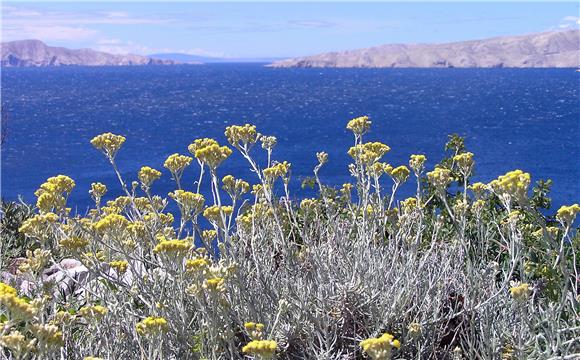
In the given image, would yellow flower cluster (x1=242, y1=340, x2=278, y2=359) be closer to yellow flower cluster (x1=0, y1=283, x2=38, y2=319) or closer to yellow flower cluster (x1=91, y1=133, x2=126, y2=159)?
yellow flower cluster (x1=0, y1=283, x2=38, y2=319)

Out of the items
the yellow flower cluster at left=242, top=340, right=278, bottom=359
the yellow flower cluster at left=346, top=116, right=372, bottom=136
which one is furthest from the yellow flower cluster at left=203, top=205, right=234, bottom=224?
the yellow flower cluster at left=346, top=116, right=372, bottom=136

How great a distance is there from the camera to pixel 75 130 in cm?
6038

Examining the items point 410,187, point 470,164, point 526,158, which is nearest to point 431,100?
point 526,158

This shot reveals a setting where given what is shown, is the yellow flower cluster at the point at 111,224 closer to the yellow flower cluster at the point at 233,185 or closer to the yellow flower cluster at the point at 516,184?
the yellow flower cluster at the point at 233,185

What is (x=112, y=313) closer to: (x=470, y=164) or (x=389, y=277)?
(x=389, y=277)

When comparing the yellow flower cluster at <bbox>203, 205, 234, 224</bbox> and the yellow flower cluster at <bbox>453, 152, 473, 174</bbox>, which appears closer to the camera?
the yellow flower cluster at <bbox>203, 205, 234, 224</bbox>

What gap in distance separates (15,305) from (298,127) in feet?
184

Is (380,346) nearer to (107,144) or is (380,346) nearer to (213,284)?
(213,284)

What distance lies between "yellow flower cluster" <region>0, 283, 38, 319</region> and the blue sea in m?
17.7

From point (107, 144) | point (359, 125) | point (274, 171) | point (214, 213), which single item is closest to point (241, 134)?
point (274, 171)

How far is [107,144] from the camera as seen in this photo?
3.72 meters

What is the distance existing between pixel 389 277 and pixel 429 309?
29cm

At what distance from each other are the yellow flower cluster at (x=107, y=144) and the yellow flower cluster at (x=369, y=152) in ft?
4.76

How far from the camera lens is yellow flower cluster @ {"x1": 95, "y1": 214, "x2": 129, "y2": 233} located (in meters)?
3.02
